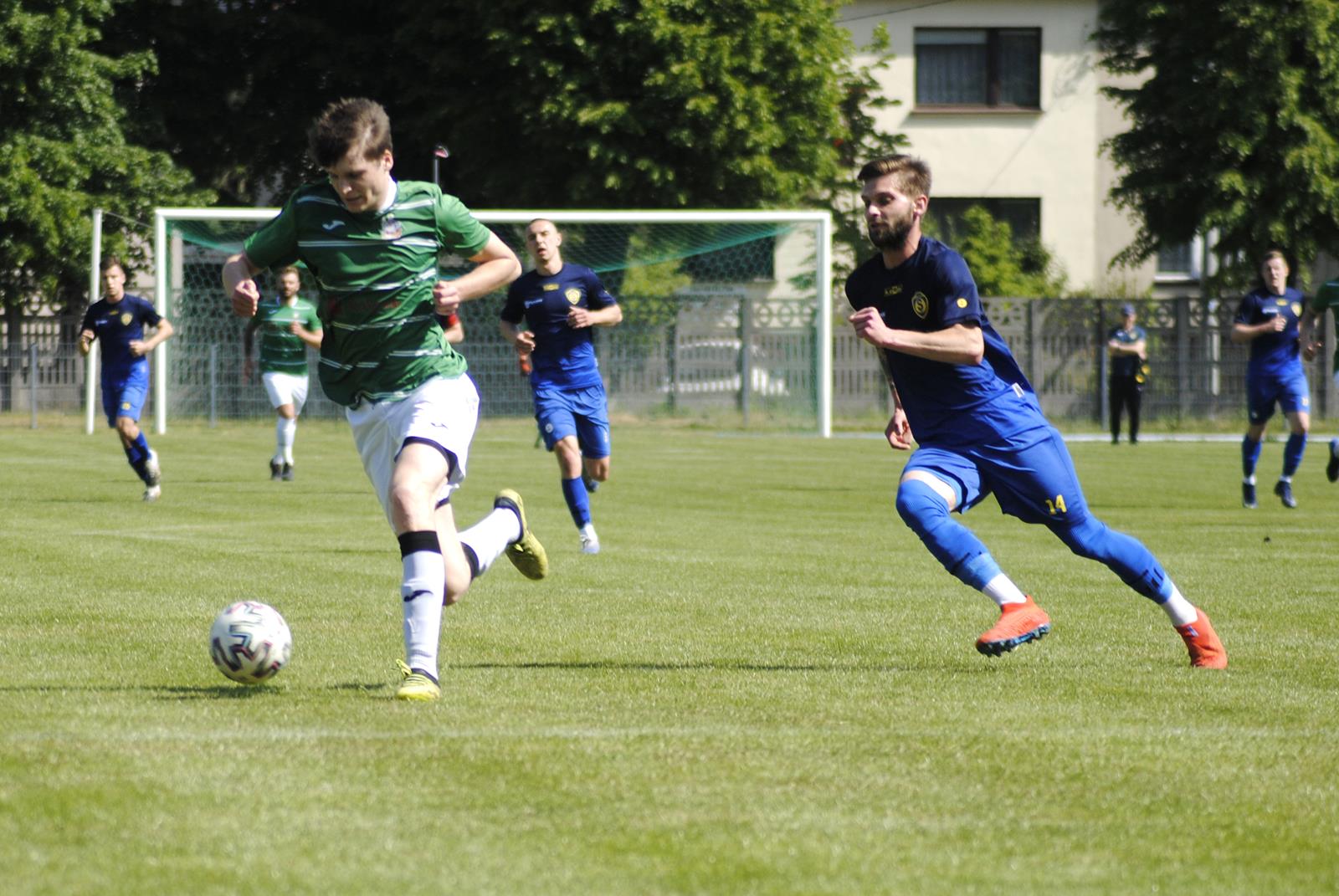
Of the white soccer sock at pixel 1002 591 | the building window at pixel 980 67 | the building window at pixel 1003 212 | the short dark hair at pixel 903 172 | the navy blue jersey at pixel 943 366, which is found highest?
the building window at pixel 980 67

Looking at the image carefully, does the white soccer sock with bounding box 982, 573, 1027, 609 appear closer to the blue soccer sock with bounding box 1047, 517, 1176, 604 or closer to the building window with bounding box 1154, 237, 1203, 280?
the blue soccer sock with bounding box 1047, 517, 1176, 604

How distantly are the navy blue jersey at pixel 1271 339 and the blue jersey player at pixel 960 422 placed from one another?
32.2 feet

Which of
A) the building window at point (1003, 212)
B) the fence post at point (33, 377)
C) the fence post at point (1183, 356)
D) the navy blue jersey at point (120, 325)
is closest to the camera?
the navy blue jersey at point (120, 325)

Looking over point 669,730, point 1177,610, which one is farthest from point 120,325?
point 669,730

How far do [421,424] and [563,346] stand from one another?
6208mm

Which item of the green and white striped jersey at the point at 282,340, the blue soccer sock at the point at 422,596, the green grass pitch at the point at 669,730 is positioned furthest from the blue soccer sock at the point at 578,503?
the green and white striped jersey at the point at 282,340

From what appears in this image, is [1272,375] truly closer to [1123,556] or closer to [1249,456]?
[1249,456]

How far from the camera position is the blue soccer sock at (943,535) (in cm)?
677

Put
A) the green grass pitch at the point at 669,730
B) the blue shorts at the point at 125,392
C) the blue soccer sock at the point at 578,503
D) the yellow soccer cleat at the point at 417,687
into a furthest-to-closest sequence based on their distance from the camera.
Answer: the blue shorts at the point at 125,392 → the blue soccer sock at the point at 578,503 → the yellow soccer cleat at the point at 417,687 → the green grass pitch at the point at 669,730

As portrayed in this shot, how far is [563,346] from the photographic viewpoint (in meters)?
12.6

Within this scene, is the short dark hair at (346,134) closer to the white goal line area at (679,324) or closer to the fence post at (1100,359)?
the white goal line area at (679,324)

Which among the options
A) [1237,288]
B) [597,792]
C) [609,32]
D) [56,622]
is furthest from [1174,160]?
[597,792]

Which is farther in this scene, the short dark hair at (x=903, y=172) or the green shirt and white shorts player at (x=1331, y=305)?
the green shirt and white shorts player at (x=1331, y=305)

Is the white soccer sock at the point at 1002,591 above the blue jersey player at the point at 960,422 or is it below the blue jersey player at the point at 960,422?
below
